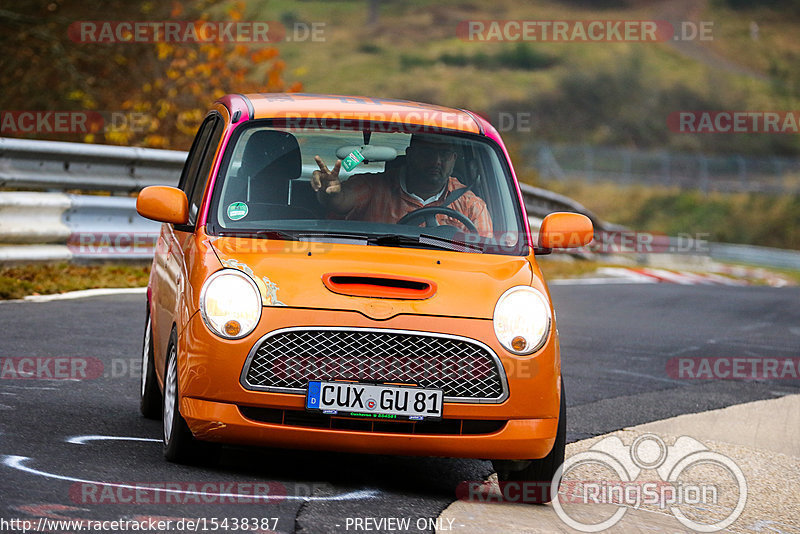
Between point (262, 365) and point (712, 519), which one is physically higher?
point (262, 365)

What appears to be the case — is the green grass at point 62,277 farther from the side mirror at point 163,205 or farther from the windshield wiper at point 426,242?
the windshield wiper at point 426,242

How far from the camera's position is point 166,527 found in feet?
16.3

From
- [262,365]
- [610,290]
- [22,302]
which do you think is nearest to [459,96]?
[610,290]

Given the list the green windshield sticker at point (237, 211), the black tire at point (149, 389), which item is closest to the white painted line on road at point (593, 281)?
the black tire at point (149, 389)

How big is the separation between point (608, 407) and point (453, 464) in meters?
2.32

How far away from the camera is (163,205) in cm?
662

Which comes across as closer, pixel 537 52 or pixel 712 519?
pixel 712 519

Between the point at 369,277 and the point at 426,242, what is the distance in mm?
640

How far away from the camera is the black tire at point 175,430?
6.00 m

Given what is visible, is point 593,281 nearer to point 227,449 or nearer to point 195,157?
point 195,157

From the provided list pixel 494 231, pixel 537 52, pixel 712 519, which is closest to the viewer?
pixel 712 519

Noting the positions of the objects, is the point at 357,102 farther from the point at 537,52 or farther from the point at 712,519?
the point at 537,52

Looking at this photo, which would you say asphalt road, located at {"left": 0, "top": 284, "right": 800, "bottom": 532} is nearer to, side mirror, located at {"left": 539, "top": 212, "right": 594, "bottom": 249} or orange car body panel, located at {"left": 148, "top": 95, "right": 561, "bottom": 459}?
Result: orange car body panel, located at {"left": 148, "top": 95, "right": 561, "bottom": 459}

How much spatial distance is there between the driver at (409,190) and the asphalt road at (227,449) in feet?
3.89
